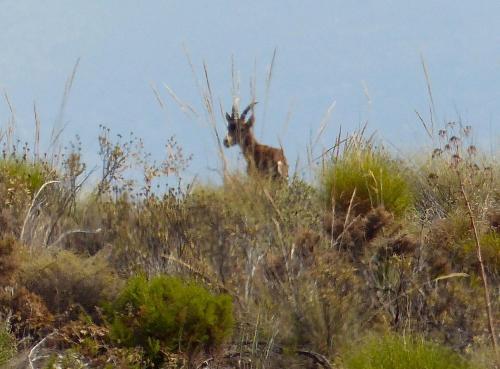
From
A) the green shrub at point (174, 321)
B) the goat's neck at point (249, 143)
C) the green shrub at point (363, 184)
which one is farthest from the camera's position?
the goat's neck at point (249, 143)

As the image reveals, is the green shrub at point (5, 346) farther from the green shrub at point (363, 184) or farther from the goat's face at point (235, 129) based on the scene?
the goat's face at point (235, 129)

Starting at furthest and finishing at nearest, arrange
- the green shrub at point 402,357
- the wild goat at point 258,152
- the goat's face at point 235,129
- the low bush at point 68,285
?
the wild goat at point 258,152 < the goat's face at point 235,129 < the low bush at point 68,285 < the green shrub at point 402,357

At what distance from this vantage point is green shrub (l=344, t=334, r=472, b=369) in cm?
491

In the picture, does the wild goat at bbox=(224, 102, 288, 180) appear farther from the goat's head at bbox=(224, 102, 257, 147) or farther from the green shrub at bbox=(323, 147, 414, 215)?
the green shrub at bbox=(323, 147, 414, 215)

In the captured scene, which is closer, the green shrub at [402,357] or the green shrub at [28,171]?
the green shrub at [402,357]

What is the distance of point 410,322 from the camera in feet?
20.4

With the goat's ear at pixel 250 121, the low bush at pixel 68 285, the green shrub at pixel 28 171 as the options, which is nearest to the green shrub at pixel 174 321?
the low bush at pixel 68 285

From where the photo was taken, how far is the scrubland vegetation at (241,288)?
5707 mm

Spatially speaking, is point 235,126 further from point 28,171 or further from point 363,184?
point 28,171

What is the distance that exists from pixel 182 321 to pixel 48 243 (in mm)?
3492

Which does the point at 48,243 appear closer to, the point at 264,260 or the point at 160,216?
the point at 160,216

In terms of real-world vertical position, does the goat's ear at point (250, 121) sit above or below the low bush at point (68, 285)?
above

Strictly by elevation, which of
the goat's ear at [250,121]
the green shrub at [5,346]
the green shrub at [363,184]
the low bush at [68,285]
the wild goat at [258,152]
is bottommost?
the green shrub at [5,346]

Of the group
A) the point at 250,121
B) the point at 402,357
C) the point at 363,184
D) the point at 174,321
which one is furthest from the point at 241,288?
the point at 250,121
